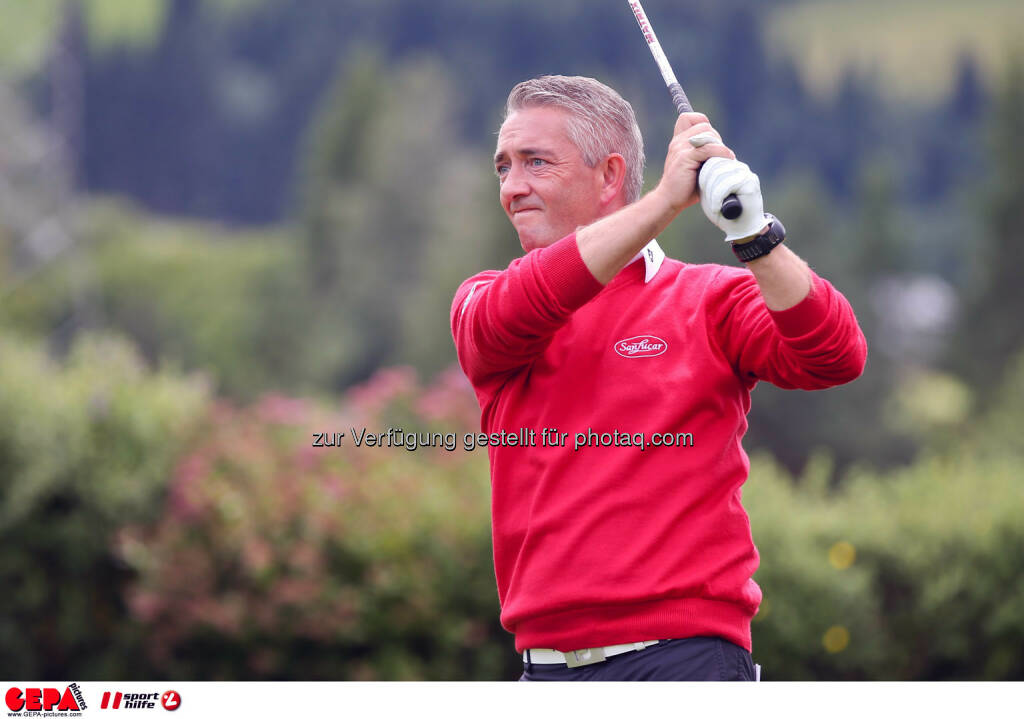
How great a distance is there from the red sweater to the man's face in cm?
24

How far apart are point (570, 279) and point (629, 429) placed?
371 mm

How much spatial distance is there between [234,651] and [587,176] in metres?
5.32

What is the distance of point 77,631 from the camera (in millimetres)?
7668

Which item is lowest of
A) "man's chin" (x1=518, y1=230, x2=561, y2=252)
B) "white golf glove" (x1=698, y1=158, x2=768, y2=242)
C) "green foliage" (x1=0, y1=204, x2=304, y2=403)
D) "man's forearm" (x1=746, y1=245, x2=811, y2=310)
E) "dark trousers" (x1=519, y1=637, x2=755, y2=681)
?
"green foliage" (x1=0, y1=204, x2=304, y2=403)

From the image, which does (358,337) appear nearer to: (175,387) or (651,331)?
(175,387)

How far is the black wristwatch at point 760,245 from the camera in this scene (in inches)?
100

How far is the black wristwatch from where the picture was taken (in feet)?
8.36

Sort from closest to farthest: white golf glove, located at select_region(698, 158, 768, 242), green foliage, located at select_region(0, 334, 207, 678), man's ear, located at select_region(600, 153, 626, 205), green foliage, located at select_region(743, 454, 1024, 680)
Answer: white golf glove, located at select_region(698, 158, 768, 242) < man's ear, located at select_region(600, 153, 626, 205) < green foliage, located at select_region(743, 454, 1024, 680) < green foliage, located at select_region(0, 334, 207, 678)

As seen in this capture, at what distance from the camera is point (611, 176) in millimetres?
3039

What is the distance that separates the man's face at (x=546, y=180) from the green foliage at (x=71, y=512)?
5318 mm

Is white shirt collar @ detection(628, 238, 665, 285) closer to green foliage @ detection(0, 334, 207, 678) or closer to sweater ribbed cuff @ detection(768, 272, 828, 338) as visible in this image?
sweater ribbed cuff @ detection(768, 272, 828, 338)

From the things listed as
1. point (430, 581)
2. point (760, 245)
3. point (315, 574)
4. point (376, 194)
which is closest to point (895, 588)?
point (430, 581)
